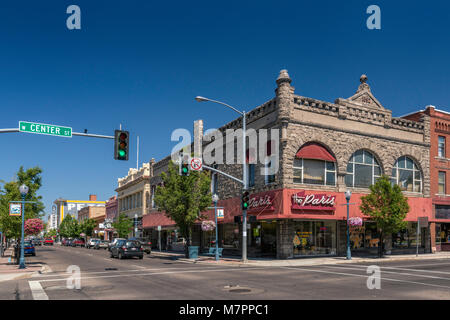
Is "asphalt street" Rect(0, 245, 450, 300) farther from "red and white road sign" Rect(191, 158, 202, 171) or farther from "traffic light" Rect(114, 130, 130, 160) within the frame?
"red and white road sign" Rect(191, 158, 202, 171)

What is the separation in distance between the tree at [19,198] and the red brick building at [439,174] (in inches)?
1217

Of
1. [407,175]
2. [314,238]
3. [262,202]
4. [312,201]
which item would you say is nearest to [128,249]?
[262,202]

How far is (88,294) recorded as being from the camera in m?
12.8

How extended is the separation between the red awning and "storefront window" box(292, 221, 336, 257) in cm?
454

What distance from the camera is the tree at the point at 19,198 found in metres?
27.2

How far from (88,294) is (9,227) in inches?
691

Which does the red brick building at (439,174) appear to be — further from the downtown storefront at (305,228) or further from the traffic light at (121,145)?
the traffic light at (121,145)

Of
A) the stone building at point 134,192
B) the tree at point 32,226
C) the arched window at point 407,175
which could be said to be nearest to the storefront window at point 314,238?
the arched window at point 407,175

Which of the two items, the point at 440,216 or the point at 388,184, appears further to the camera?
the point at 440,216

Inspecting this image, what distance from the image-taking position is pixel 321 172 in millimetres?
30203

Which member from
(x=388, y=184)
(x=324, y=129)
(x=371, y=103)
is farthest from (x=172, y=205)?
(x=371, y=103)

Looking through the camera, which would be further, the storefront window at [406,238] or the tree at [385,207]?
the storefront window at [406,238]

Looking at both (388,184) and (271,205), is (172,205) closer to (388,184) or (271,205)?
(271,205)

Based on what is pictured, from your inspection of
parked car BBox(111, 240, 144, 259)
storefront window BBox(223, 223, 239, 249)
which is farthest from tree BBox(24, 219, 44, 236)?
storefront window BBox(223, 223, 239, 249)
